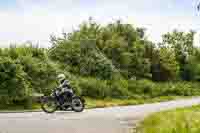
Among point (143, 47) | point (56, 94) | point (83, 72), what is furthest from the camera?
point (143, 47)

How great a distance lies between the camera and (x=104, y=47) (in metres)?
50.6

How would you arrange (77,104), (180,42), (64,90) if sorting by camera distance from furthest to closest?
(180,42)
(77,104)
(64,90)

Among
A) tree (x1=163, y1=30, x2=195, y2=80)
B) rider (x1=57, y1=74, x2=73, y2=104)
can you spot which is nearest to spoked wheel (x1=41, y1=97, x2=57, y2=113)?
rider (x1=57, y1=74, x2=73, y2=104)

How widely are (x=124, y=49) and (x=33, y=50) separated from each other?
79.6 feet

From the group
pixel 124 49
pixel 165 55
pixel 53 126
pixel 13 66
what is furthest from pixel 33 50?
pixel 165 55

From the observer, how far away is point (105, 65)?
137ft

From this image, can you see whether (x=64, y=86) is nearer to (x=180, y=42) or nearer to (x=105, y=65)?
(x=105, y=65)

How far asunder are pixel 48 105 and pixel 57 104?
1.33ft

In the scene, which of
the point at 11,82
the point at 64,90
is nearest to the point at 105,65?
the point at 11,82

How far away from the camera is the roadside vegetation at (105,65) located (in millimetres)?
25484

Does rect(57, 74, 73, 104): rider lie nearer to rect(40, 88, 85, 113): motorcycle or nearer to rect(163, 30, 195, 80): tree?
rect(40, 88, 85, 113): motorcycle

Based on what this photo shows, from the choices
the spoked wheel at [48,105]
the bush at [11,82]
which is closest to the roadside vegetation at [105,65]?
the bush at [11,82]

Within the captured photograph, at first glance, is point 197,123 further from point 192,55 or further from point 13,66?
point 192,55

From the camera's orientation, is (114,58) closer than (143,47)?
Yes
